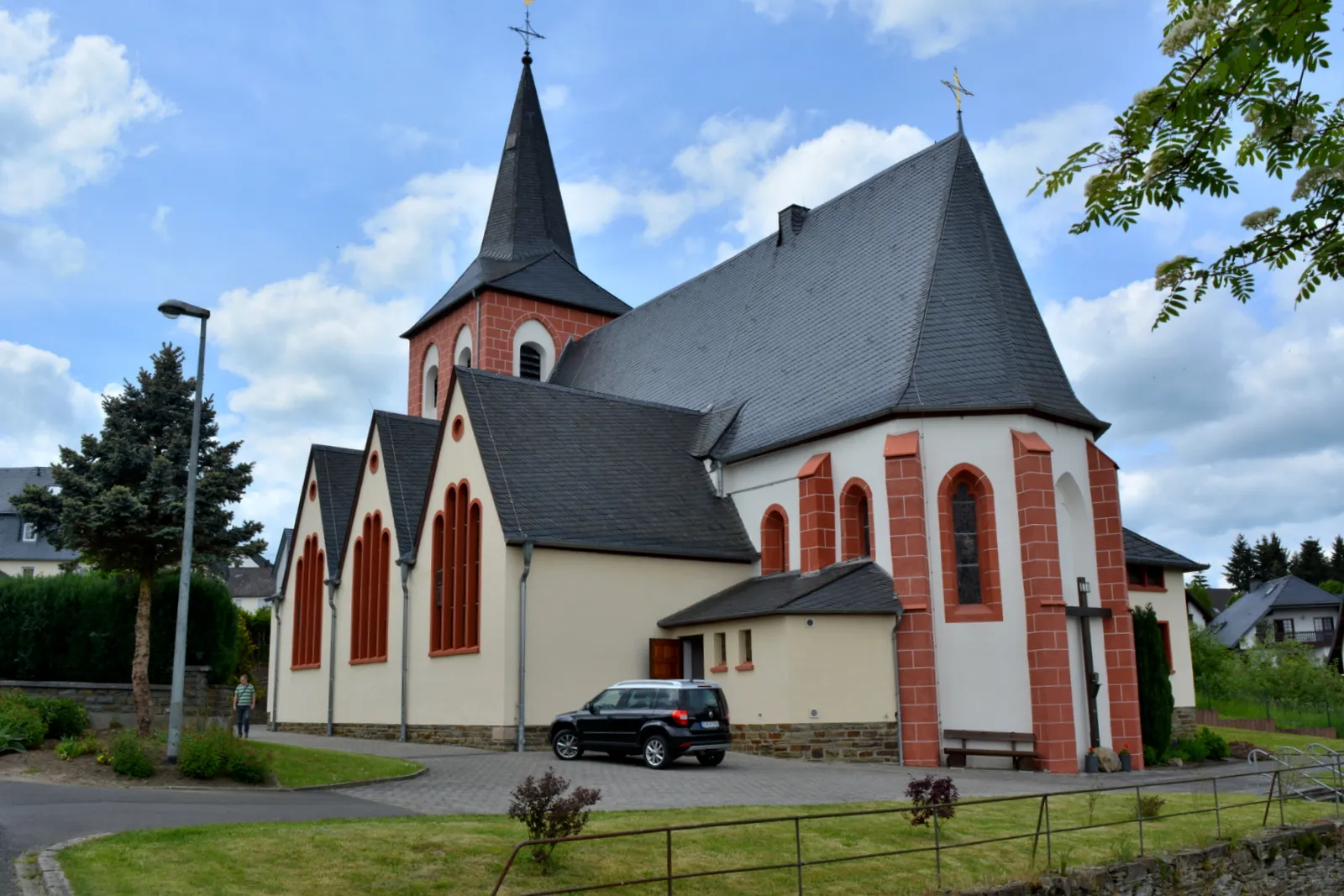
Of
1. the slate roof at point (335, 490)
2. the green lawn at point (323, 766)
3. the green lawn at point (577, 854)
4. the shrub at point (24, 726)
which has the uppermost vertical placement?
the slate roof at point (335, 490)

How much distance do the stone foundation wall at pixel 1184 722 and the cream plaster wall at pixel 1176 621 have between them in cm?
37

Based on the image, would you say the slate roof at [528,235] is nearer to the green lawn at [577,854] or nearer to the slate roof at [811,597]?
the slate roof at [811,597]

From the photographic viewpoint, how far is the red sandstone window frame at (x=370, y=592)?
30141mm

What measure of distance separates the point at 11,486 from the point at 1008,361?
61.3 meters

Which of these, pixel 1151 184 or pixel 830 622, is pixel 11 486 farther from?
pixel 1151 184

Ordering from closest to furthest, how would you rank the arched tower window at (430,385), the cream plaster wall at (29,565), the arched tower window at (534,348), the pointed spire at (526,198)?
1. the arched tower window at (534,348)
2. the pointed spire at (526,198)
3. the arched tower window at (430,385)
4. the cream plaster wall at (29,565)

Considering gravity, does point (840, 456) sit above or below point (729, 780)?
above

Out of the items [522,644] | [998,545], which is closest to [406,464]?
[522,644]

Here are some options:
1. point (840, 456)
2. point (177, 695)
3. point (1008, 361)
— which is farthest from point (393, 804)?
point (1008, 361)

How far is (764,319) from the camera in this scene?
3078cm

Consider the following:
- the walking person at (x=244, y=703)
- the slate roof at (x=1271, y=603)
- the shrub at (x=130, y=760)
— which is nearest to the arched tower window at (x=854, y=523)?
the walking person at (x=244, y=703)

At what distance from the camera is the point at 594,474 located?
2689 cm

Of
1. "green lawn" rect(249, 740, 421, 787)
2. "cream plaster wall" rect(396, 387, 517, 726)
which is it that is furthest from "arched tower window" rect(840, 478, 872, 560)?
"green lawn" rect(249, 740, 421, 787)

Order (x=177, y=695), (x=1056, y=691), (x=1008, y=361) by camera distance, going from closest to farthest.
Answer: (x=177, y=695), (x=1056, y=691), (x=1008, y=361)
